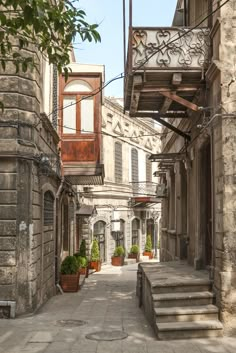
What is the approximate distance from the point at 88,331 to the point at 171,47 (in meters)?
5.83

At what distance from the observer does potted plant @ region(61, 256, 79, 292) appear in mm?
14453

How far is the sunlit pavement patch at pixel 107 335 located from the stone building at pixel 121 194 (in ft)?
47.9

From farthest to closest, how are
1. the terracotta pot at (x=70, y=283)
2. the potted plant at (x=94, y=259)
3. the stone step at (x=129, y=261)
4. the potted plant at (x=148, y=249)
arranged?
1. the potted plant at (x=148, y=249)
2. the stone step at (x=129, y=261)
3. the potted plant at (x=94, y=259)
4. the terracotta pot at (x=70, y=283)

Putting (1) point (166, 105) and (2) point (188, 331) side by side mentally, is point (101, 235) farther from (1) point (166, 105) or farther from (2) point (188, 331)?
(2) point (188, 331)

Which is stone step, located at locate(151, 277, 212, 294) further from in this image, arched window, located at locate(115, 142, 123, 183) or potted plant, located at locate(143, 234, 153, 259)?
potted plant, located at locate(143, 234, 153, 259)

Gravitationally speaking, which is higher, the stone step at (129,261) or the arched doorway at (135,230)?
the arched doorway at (135,230)

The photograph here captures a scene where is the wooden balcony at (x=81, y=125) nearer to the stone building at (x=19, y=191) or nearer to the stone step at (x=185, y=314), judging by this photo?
the stone building at (x=19, y=191)

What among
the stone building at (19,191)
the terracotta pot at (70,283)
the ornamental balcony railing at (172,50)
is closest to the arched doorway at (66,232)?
the terracotta pot at (70,283)

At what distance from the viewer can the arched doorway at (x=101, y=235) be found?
90.3ft

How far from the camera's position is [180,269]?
11695 millimetres

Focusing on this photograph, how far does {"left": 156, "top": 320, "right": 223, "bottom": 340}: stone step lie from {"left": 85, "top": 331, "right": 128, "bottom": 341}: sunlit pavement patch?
2.26 feet

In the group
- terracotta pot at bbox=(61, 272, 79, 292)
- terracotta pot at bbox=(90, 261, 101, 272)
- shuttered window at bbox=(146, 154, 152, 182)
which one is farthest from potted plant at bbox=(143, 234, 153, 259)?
terracotta pot at bbox=(61, 272, 79, 292)

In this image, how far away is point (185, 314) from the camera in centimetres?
832

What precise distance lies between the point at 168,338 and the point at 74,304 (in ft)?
14.8
